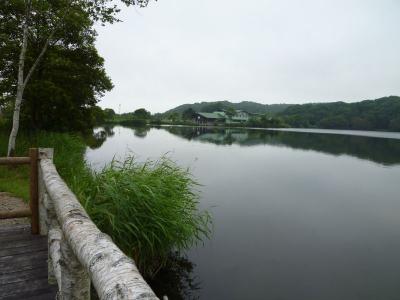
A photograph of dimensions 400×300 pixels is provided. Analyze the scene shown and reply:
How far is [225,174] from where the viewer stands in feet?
69.2

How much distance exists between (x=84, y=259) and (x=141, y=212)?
443 cm

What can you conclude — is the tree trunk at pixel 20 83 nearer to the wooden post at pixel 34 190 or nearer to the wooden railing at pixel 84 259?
the wooden post at pixel 34 190

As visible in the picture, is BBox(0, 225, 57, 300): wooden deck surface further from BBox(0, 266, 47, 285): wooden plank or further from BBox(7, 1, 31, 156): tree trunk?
BBox(7, 1, 31, 156): tree trunk

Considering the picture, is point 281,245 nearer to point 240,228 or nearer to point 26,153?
point 240,228

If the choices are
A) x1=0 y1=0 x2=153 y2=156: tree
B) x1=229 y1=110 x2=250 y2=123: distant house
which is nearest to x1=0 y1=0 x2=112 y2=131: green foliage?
x1=0 y1=0 x2=153 y2=156: tree

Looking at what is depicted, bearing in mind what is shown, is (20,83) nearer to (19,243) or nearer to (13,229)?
(13,229)

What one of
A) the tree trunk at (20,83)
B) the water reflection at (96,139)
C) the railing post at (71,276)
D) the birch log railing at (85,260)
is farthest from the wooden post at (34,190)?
the water reflection at (96,139)

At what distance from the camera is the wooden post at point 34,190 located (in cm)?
413

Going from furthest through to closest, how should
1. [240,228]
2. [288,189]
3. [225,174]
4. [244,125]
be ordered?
[244,125] → [225,174] → [288,189] → [240,228]

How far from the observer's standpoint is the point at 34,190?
4273mm

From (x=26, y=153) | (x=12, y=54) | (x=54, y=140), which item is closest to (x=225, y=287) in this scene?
(x=26, y=153)

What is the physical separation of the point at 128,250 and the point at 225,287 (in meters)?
2.89

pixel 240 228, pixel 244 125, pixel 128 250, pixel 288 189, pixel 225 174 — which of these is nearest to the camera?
pixel 128 250

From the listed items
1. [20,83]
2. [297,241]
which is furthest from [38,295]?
[20,83]
